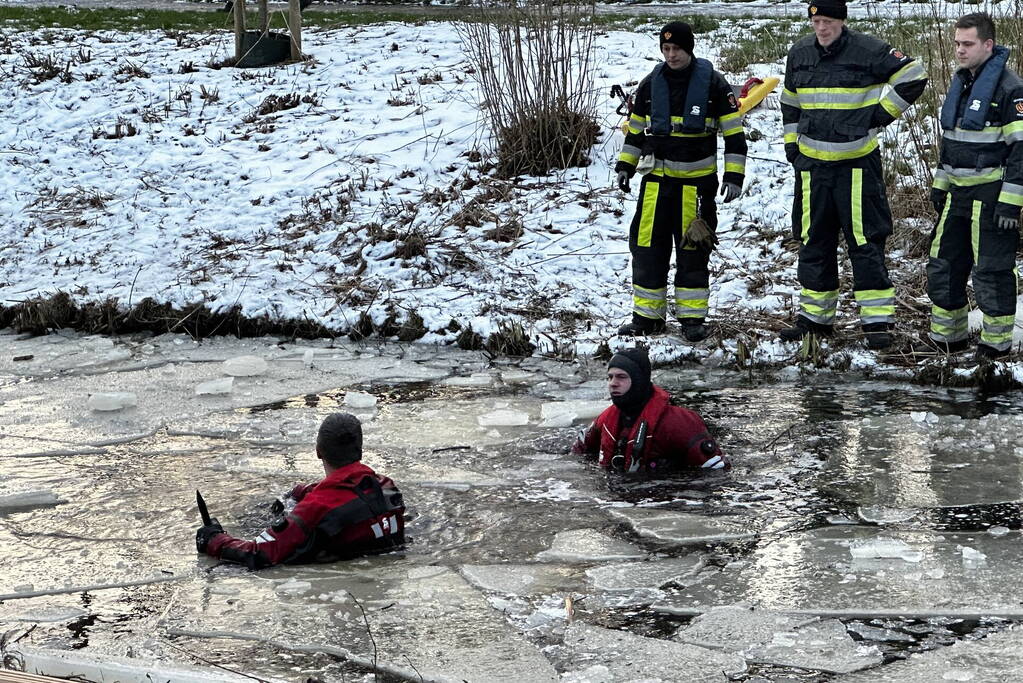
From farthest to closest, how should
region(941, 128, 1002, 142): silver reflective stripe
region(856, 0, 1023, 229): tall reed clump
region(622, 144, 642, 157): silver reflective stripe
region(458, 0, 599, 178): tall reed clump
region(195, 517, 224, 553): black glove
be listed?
region(458, 0, 599, 178): tall reed clump
region(856, 0, 1023, 229): tall reed clump
region(622, 144, 642, 157): silver reflective stripe
region(941, 128, 1002, 142): silver reflective stripe
region(195, 517, 224, 553): black glove

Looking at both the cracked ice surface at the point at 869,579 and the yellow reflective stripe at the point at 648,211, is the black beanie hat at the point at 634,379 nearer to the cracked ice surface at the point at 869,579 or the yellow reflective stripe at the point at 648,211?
the cracked ice surface at the point at 869,579

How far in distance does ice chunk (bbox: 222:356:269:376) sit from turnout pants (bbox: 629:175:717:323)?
2618 millimetres

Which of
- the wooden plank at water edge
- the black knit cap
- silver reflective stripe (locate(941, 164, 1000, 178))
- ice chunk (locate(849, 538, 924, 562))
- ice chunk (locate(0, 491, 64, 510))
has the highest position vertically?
silver reflective stripe (locate(941, 164, 1000, 178))

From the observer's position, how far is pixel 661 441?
19.9 feet

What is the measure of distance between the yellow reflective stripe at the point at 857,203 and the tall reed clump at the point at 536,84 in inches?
159

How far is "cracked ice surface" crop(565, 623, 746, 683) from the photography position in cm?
→ 400

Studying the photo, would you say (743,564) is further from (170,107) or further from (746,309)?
(170,107)

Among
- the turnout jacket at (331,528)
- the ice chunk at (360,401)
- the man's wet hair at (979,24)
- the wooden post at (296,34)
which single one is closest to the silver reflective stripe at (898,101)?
the man's wet hair at (979,24)

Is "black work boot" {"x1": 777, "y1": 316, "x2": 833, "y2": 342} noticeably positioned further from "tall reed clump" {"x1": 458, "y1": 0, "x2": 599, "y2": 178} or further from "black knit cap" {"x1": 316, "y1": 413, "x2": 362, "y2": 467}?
"tall reed clump" {"x1": 458, "y1": 0, "x2": 599, "y2": 178}

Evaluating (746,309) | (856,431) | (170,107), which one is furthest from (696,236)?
(170,107)

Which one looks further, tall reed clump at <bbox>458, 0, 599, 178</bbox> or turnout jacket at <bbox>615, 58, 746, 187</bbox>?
tall reed clump at <bbox>458, 0, 599, 178</bbox>

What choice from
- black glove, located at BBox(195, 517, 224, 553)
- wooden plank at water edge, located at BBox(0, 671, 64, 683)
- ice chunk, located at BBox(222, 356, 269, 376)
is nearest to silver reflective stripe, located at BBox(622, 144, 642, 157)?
ice chunk, located at BBox(222, 356, 269, 376)

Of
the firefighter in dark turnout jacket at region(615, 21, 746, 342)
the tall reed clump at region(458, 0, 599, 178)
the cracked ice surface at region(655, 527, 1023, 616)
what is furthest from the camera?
the tall reed clump at region(458, 0, 599, 178)

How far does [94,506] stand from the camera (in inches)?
229
